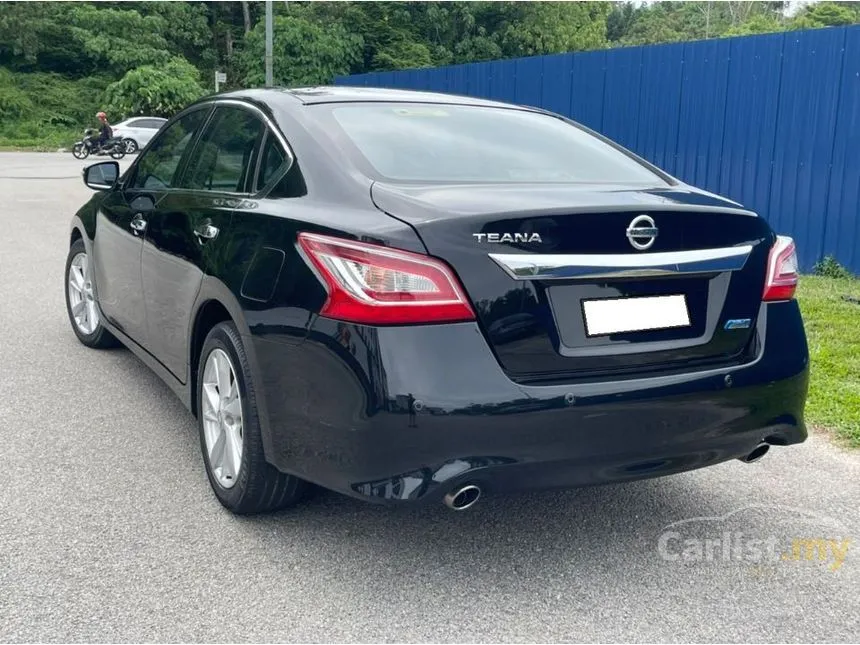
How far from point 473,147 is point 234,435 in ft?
4.59

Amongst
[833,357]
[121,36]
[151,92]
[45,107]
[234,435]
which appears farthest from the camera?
[121,36]

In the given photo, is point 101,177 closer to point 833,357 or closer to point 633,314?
point 633,314

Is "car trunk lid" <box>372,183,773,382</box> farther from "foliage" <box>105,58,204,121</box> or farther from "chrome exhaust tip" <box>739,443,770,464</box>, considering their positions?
"foliage" <box>105,58,204,121</box>

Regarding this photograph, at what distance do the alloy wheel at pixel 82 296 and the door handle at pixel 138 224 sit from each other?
3.81 ft

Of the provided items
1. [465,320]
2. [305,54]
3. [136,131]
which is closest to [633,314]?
[465,320]

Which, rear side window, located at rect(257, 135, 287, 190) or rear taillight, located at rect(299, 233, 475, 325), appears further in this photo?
rear side window, located at rect(257, 135, 287, 190)

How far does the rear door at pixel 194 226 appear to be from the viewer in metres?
3.55

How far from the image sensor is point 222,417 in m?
3.42

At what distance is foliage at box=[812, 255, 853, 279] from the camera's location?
8766 millimetres

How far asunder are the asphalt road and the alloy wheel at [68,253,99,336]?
4.61ft

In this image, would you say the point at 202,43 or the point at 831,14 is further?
the point at 831,14

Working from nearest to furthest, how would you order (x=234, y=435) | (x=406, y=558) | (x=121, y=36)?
(x=406, y=558) < (x=234, y=435) < (x=121, y=36)

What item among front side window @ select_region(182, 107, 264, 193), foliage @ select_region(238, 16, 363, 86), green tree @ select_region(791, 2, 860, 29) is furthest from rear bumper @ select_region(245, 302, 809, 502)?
green tree @ select_region(791, 2, 860, 29)

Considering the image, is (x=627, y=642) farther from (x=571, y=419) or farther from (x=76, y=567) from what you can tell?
(x=76, y=567)
